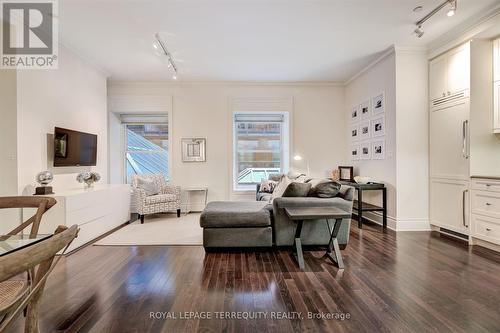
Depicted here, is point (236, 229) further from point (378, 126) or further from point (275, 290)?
point (378, 126)

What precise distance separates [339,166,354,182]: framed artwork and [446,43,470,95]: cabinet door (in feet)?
6.67

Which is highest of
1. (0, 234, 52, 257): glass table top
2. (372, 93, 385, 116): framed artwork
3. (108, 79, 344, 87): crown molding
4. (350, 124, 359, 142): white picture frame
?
(108, 79, 344, 87): crown molding

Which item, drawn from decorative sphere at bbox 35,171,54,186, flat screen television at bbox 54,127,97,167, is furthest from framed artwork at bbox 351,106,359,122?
decorative sphere at bbox 35,171,54,186

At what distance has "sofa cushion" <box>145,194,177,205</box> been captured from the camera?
4.46 meters

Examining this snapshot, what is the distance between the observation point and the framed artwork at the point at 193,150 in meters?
5.36

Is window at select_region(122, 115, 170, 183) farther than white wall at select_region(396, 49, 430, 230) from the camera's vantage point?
Yes

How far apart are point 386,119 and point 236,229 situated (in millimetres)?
3112

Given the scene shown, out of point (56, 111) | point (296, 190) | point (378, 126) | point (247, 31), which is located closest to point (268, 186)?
point (296, 190)

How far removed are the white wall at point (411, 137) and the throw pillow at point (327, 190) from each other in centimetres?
144

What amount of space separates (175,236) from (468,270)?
3.52 metres

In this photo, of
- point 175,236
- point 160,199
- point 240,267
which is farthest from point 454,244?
point 160,199

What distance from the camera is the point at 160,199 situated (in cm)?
459

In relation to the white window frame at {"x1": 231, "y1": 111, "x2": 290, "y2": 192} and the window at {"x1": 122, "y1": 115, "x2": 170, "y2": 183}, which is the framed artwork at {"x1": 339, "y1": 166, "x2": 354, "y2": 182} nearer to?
the white window frame at {"x1": 231, "y1": 111, "x2": 290, "y2": 192}
